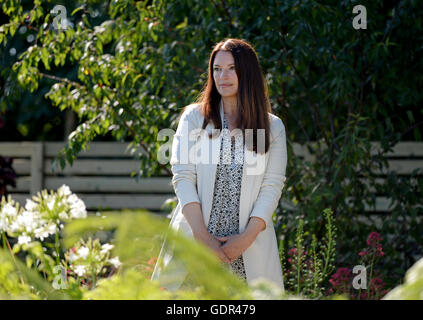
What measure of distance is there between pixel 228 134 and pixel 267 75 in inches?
59.4

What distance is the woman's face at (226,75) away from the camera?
2.14 metres

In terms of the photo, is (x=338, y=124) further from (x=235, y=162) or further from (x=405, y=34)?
(x=235, y=162)

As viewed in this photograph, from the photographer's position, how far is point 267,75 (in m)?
3.56

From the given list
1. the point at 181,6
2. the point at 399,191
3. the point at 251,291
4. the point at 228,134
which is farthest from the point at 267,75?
the point at 251,291

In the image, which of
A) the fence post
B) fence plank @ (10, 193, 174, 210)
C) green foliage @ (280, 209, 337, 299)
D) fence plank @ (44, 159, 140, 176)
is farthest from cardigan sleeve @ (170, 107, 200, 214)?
the fence post

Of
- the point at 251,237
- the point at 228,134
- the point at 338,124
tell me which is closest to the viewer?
the point at 251,237

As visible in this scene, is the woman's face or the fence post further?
the fence post

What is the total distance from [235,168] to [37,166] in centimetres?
576

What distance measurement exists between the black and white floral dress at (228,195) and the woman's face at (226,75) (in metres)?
0.20

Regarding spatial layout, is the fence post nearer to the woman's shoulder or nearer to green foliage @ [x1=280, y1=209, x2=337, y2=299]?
green foliage @ [x1=280, y1=209, x2=337, y2=299]

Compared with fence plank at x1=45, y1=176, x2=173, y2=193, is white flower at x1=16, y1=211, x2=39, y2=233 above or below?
above

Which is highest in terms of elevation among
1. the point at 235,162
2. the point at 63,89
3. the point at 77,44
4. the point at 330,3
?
the point at 330,3

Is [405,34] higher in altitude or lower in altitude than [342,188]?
higher

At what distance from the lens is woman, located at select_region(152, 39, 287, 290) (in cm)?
205
